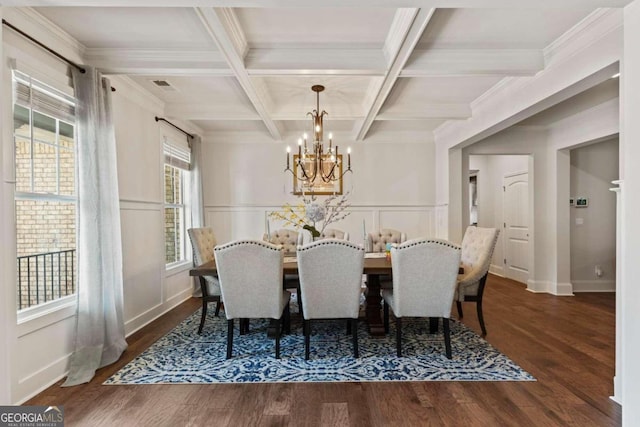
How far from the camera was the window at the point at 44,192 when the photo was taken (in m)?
2.38

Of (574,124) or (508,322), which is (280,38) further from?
(574,124)

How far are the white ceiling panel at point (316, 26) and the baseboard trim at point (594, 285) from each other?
4840 mm

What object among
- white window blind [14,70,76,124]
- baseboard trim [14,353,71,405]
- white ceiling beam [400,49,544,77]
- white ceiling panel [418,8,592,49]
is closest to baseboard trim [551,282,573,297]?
white ceiling beam [400,49,544,77]

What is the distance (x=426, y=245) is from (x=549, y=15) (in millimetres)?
1853

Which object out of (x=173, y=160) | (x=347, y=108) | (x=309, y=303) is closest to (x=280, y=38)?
(x=347, y=108)

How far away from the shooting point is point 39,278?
2.74 metres

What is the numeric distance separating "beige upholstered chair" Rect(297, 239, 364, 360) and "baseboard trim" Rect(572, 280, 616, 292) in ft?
14.3

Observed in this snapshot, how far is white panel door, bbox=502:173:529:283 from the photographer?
5680 millimetres

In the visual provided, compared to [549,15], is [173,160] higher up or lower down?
lower down

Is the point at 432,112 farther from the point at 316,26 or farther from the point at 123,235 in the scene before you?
the point at 123,235

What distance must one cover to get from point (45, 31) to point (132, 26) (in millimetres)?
599

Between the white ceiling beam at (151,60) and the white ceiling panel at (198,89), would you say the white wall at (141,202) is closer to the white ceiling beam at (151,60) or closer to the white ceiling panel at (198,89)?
the white ceiling panel at (198,89)

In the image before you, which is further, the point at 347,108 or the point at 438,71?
the point at 347,108

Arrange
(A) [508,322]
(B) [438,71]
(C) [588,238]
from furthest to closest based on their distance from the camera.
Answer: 1. (C) [588,238]
2. (A) [508,322]
3. (B) [438,71]
